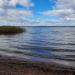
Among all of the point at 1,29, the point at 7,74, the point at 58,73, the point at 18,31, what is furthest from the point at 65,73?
the point at 18,31

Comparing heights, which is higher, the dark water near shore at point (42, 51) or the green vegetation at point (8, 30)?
the green vegetation at point (8, 30)

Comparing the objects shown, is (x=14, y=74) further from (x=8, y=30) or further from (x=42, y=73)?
(x=8, y=30)

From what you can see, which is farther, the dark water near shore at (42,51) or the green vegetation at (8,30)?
the green vegetation at (8,30)

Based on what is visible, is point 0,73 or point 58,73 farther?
point 58,73

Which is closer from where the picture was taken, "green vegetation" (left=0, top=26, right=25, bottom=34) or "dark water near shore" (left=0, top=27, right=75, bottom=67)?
"dark water near shore" (left=0, top=27, right=75, bottom=67)

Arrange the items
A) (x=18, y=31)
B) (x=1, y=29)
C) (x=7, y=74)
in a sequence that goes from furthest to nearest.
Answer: (x=18, y=31)
(x=1, y=29)
(x=7, y=74)

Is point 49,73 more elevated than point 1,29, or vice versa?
point 1,29

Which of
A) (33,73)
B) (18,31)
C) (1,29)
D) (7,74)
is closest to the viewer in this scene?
(7,74)

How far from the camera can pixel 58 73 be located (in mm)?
14766

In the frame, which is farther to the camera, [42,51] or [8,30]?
[8,30]

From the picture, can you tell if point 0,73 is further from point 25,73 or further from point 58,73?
point 58,73

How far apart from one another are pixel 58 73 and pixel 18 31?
64498mm

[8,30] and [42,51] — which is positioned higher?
[8,30]

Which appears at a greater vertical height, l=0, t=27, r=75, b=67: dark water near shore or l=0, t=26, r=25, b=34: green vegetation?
l=0, t=26, r=25, b=34: green vegetation
